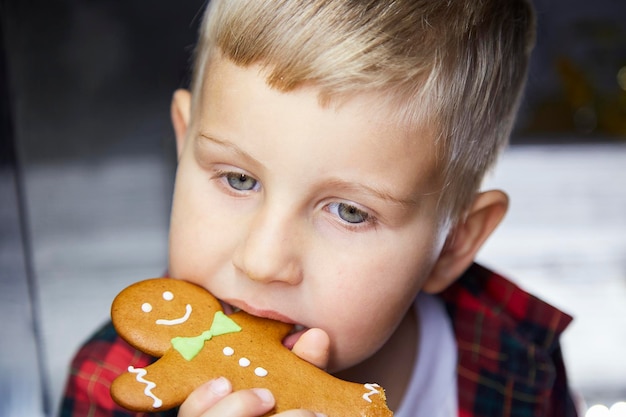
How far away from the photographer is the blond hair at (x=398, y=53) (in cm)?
60

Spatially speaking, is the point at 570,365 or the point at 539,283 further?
the point at 539,283

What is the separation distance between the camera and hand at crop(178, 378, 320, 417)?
1.75ft

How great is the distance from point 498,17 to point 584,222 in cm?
123

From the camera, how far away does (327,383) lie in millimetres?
572

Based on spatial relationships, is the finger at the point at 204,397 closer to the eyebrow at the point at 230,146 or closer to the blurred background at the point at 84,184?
the eyebrow at the point at 230,146

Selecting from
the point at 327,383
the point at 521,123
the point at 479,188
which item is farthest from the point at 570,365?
the point at 327,383

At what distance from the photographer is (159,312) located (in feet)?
1.99

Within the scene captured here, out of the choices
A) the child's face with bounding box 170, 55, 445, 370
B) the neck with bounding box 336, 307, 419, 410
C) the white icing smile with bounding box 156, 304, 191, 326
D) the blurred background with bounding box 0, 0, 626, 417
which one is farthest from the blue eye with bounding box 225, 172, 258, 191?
the blurred background with bounding box 0, 0, 626, 417

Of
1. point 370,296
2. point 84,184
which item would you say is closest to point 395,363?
point 370,296

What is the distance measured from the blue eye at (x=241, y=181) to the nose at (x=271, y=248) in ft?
0.10

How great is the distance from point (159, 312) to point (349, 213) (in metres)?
0.16

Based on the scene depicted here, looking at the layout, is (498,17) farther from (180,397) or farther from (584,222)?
(584,222)

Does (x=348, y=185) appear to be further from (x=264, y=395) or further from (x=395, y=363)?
(x=395, y=363)

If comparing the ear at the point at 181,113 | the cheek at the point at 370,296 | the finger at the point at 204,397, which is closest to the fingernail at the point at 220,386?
the finger at the point at 204,397
